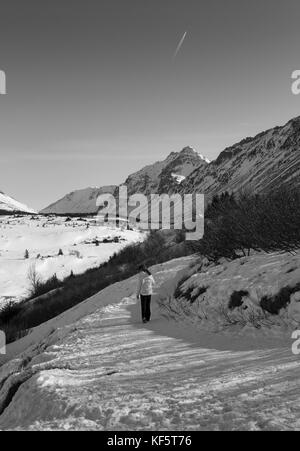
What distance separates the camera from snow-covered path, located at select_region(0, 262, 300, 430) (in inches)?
175

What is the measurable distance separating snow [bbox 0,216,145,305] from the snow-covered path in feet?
92.5

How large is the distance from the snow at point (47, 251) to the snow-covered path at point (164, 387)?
92.5 ft

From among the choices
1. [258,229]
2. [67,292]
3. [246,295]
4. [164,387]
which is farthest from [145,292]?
[67,292]

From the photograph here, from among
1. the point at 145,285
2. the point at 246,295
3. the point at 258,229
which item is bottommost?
the point at 145,285

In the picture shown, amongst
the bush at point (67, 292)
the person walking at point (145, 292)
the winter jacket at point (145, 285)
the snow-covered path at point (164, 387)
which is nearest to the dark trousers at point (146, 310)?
the person walking at point (145, 292)

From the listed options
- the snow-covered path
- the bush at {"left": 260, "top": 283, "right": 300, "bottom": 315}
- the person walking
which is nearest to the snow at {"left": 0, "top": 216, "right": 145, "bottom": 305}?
the person walking

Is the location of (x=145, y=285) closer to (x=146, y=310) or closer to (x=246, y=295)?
(x=146, y=310)

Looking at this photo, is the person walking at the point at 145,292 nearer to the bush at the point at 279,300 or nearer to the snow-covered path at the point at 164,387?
the snow-covered path at the point at 164,387

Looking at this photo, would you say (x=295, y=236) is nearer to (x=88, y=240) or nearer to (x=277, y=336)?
(x=277, y=336)

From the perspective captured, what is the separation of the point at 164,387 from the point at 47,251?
51.1 meters

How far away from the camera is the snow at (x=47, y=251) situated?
40812 millimetres

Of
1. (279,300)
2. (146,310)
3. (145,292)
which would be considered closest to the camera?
(279,300)

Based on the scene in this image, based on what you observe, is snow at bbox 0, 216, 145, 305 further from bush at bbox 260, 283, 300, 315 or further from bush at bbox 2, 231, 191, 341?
bush at bbox 260, 283, 300, 315

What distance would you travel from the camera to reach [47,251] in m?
54.6
